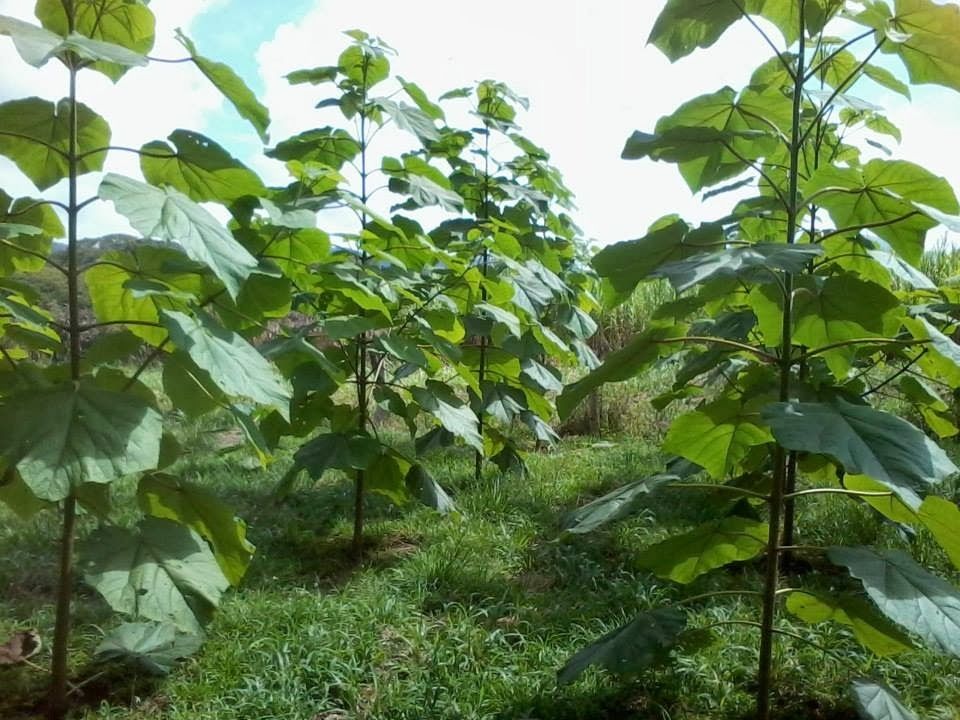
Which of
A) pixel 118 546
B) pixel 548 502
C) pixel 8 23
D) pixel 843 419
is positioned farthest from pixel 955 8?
pixel 548 502

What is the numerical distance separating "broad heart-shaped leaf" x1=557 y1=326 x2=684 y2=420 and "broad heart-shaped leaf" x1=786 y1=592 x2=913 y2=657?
0.64 meters

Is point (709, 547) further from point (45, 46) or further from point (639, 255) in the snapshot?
point (45, 46)

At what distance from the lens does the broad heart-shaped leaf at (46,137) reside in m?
1.87

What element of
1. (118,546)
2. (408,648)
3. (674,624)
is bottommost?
(408,648)

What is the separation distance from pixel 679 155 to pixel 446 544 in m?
1.89

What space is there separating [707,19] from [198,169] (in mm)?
1252

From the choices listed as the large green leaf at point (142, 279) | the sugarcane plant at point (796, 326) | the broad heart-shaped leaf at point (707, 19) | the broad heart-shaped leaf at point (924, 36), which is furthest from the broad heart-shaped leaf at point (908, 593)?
the large green leaf at point (142, 279)

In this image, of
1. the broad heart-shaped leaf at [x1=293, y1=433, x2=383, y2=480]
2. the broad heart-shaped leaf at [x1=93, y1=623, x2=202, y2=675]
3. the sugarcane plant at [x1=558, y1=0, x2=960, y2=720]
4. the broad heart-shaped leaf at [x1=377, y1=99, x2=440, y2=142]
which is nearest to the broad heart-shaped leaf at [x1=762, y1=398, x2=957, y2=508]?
the sugarcane plant at [x1=558, y1=0, x2=960, y2=720]

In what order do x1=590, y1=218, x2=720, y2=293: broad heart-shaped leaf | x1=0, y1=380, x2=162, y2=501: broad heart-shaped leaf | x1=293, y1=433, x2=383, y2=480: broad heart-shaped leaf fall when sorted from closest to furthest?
x1=0, y1=380, x2=162, y2=501: broad heart-shaped leaf < x1=590, y1=218, x2=720, y2=293: broad heart-shaped leaf < x1=293, y1=433, x2=383, y2=480: broad heart-shaped leaf

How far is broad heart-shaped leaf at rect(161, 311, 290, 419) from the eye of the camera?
1.54 meters

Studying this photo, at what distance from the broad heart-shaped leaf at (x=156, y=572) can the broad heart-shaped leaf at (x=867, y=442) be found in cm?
120

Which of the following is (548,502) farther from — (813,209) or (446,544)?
(813,209)

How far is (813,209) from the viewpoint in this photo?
8.84ft

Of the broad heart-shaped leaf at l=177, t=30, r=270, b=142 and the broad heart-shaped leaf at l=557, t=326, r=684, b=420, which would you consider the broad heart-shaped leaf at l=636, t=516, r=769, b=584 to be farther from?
the broad heart-shaped leaf at l=177, t=30, r=270, b=142
